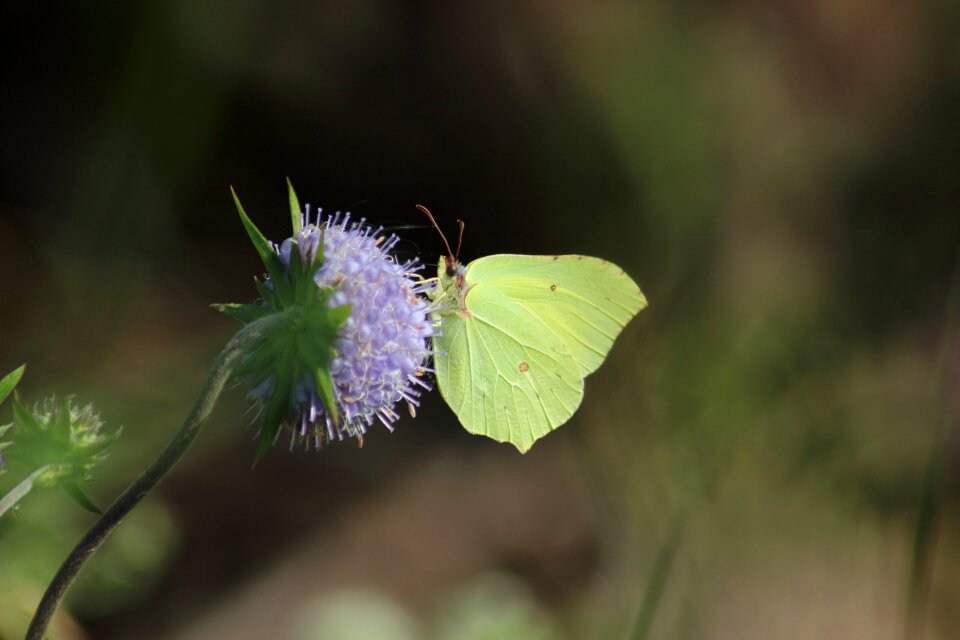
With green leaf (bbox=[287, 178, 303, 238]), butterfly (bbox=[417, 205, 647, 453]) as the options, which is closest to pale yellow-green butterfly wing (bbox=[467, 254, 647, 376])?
butterfly (bbox=[417, 205, 647, 453])

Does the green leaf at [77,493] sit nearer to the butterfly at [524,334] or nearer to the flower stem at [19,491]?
the flower stem at [19,491]

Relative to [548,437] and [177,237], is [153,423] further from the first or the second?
[548,437]

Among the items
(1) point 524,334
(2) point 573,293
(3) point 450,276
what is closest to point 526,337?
(1) point 524,334

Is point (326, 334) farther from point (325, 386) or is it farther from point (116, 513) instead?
point (116, 513)

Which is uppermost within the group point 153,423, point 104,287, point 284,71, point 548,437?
point 284,71

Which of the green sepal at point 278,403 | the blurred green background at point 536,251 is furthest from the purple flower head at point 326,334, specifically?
the blurred green background at point 536,251

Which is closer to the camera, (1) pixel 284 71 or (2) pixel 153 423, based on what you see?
(2) pixel 153 423

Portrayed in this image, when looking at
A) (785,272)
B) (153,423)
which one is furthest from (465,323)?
(785,272)
